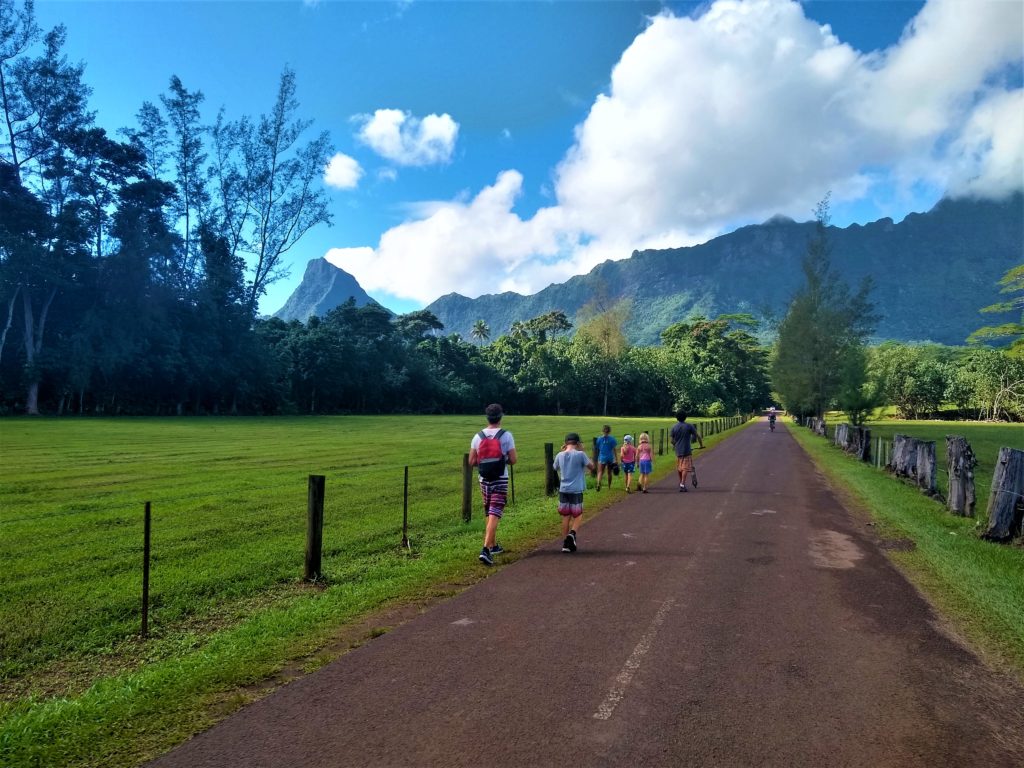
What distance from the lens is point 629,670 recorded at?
15.0ft

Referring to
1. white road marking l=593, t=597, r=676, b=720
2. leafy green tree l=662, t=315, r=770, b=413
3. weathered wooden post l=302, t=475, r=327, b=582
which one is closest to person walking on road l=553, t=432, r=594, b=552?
white road marking l=593, t=597, r=676, b=720

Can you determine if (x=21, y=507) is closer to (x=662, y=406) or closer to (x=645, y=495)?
(x=645, y=495)

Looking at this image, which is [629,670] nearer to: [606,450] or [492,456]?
[492,456]

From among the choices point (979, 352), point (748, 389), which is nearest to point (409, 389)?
point (748, 389)

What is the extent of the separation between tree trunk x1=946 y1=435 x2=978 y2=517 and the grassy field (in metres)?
6.85

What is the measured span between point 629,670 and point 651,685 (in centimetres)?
28

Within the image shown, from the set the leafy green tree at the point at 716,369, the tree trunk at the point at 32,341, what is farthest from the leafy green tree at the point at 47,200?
the leafy green tree at the point at 716,369

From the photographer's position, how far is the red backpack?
8.07 metres

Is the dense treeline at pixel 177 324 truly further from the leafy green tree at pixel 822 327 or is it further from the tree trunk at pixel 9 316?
the leafy green tree at pixel 822 327

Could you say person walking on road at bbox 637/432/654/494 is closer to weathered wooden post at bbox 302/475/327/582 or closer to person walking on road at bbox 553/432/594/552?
person walking on road at bbox 553/432/594/552

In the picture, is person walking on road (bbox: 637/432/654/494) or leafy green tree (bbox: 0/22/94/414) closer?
person walking on road (bbox: 637/432/654/494)

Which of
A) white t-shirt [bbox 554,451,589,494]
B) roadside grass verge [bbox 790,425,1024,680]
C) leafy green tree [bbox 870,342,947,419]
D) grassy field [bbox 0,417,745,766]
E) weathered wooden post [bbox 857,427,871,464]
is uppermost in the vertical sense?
leafy green tree [bbox 870,342,947,419]

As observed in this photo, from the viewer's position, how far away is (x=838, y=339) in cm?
4212

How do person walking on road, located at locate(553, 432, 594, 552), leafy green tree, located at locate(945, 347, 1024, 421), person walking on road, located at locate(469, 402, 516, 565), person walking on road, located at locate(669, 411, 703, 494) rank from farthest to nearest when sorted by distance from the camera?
leafy green tree, located at locate(945, 347, 1024, 421), person walking on road, located at locate(669, 411, 703, 494), person walking on road, located at locate(553, 432, 594, 552), person walking on road, located at locate(469, 402, 516, 565)
